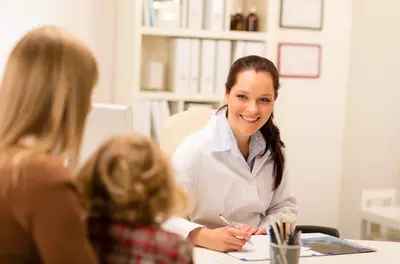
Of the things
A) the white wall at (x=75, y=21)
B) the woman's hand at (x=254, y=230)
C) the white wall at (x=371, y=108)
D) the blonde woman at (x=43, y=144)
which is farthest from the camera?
the white wall at (x=371, y=108)

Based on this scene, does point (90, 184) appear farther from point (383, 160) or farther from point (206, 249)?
point (383, 160)

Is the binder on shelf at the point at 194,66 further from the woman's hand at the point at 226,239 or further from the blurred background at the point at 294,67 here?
the woman's hand at the point at 226,239

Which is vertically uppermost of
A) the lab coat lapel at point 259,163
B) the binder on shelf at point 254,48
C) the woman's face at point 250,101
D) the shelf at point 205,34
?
the shelf at point 205,34

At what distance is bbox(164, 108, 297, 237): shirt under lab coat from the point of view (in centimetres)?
228

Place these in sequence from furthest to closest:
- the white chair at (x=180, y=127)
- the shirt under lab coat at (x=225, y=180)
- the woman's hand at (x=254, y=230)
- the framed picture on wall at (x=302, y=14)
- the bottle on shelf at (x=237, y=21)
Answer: the framed picture on wall at (x=302, y=14) → the bottle on shelf at (x=237, y=21) → the white chair at (x=180, y=127) → the shirt under lab coat at (x=225, y=180) → the woman's hand at (x=254, y=230)

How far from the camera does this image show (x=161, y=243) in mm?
1032

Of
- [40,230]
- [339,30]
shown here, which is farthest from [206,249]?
[339,30]

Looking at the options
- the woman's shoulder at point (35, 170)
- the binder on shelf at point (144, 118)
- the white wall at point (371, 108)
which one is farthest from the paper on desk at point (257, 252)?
the white wall at point (371, 108)

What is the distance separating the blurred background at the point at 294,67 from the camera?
3.55m

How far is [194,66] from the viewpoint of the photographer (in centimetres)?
356

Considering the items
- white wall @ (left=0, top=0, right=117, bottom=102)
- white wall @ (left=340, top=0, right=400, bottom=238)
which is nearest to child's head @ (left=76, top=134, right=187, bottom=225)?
white wall @ (left=0, top=0, right=117, bottom=102)

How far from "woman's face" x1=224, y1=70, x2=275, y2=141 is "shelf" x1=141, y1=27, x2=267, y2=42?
1.22 meters

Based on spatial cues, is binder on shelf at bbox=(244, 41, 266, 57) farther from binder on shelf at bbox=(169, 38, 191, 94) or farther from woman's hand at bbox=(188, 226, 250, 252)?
woman's hand at bbox=(188, 226, 250, 252)

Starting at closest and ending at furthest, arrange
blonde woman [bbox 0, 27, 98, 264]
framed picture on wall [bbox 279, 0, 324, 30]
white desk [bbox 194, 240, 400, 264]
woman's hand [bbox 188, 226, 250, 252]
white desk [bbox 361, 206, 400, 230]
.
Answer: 1. blonde woman [bbox 0, 27, 98, 264]
2. white desk [bbox 194, 240, 400, 264]
3. woman's hand [bbox 188, 226, 250, 252]
4. white desk [bbox 361, 206, 400, 230]
5. framed picture on wall [bbox 279, 0, 324, 30]
